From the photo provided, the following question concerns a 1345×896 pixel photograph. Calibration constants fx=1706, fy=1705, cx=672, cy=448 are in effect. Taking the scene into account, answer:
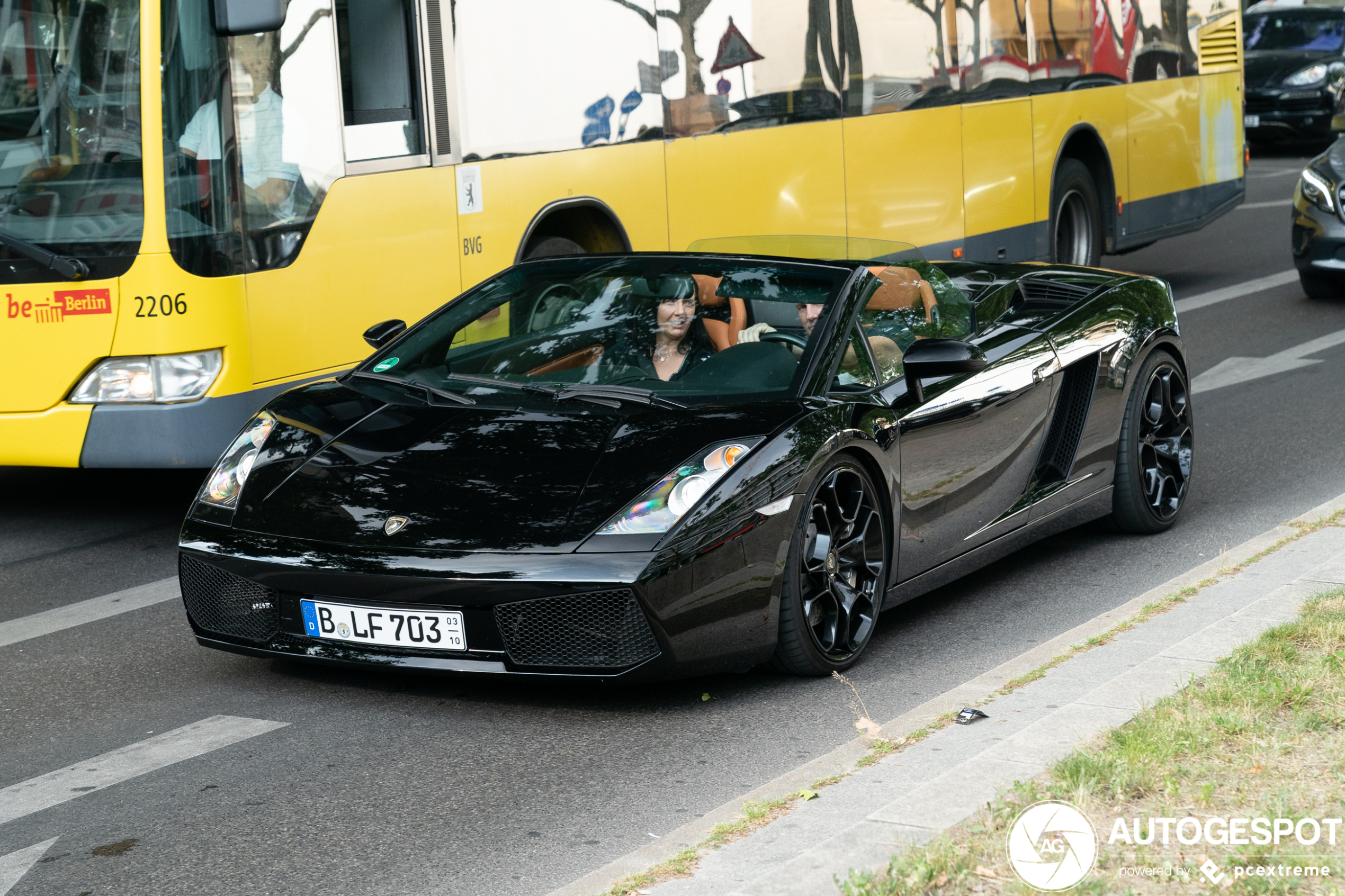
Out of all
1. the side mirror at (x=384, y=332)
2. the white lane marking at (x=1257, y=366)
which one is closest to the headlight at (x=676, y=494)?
the side mirror at (x=384, y=332)

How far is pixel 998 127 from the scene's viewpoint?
1237 cm

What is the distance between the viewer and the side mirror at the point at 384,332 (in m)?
6.06

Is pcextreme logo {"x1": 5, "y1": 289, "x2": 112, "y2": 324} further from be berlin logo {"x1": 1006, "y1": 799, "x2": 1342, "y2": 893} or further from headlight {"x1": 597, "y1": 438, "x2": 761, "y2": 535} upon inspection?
be berlin logo {"x1": 1006, "y1": 799, "x2": 1342, "y2": 893}

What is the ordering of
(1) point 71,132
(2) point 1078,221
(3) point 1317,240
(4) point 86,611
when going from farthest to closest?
(2) point 1078,221
(3) point 1317,240
(1) point 71,132
(4) point 86,611

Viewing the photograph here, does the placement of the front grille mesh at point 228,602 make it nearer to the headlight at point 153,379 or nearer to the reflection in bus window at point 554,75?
the headlight at point 153,379

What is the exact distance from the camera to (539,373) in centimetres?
556

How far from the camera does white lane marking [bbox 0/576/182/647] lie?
5832mm

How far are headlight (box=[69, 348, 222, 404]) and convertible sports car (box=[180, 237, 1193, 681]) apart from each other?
1.15 metres

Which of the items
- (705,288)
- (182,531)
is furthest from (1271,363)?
(182,531)

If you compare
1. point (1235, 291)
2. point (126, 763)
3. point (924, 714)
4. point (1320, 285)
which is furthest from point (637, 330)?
point (1235, 291)

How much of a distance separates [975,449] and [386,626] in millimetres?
2122

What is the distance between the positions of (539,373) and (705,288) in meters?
0.63

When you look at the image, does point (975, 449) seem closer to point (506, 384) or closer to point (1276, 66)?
point (506, 384)

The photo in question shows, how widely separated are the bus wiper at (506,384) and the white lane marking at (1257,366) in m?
5.57
